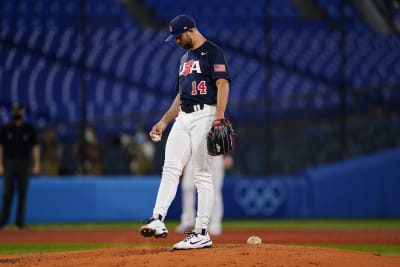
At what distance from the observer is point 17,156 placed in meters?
14.3

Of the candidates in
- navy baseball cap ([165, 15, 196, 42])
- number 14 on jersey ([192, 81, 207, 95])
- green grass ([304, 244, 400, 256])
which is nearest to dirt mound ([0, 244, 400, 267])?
number 14 on jersey ([192, 81, 207, 95])

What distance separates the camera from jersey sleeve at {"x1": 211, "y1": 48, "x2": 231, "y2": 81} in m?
7.49

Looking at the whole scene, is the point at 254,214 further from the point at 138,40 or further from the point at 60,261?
the point at 60,261

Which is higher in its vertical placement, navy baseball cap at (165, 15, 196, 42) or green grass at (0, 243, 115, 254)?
navy baseball cap at (165, 15, 196, 42)

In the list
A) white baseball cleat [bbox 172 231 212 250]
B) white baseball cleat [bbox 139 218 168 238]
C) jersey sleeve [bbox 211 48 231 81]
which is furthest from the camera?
jersey sleeve [bbox 211 48 231 81]

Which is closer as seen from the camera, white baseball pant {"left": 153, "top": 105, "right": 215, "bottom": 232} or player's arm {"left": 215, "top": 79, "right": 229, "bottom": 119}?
player's arm {"left": 215, "top": 79, "right": 229, "bottom": 119}

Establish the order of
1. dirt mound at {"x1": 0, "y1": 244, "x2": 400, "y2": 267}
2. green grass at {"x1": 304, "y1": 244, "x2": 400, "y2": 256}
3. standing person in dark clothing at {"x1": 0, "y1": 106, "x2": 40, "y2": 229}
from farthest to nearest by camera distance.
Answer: standing person in dark clothing at {"x1": 0, "y1": 106, "x2": 40, "y2": 229} → green grass at {"x1": 304, "y1": 244, "x2": 400, "y2": 256} → dirt mound at {"x1": 0, "y1": 244, "x2": 400, "y2": 267}

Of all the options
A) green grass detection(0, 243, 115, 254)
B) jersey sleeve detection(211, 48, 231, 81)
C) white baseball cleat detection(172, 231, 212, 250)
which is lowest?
green grass detection(0, 243, 115, 254)

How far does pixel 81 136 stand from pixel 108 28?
5.87 m

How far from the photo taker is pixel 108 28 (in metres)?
21.1

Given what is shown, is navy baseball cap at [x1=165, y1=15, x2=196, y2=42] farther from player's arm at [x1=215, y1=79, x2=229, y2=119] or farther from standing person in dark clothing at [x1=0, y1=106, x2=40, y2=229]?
standing person in dark clothing at [x1=0, y1=106, x2=40, y2=229]

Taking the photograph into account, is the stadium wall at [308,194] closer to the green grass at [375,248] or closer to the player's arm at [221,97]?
the green grass at [375,248]

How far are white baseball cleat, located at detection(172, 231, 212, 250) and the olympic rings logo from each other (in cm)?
966

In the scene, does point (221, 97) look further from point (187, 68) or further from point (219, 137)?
point (187, 68)
